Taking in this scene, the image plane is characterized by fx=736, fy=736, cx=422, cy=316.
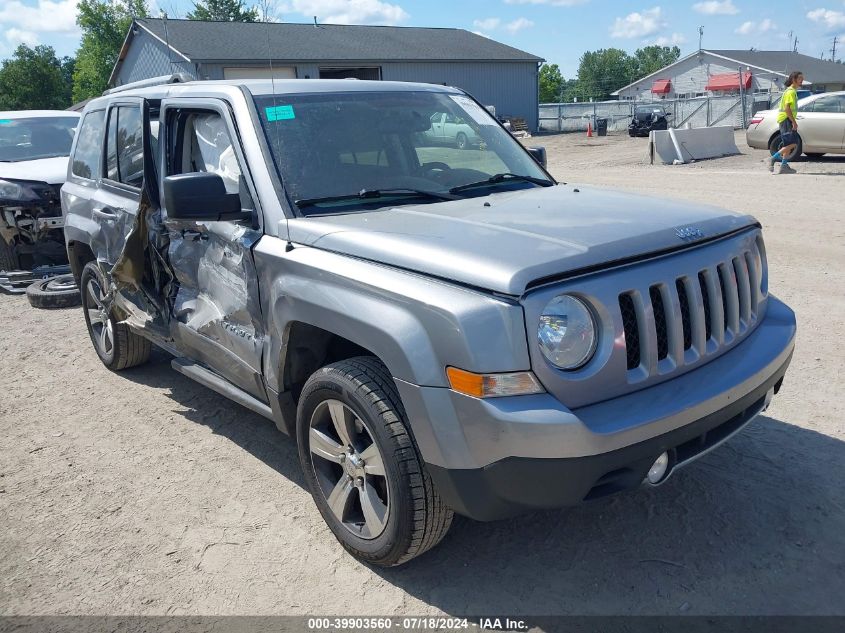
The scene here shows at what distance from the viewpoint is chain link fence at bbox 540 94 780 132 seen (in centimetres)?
3303

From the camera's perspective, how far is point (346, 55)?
36.2 meters

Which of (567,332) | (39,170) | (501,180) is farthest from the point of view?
(39,170)

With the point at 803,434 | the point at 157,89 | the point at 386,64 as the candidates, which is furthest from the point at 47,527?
the point at 386,64

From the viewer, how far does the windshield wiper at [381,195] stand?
11.3 feet

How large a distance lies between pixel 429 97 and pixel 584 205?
4.69 feet

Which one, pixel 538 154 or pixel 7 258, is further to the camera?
pixel 7 258

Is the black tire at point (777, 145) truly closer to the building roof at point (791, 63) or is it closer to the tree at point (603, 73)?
the building roof at point (791, 63)

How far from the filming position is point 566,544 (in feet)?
10.6

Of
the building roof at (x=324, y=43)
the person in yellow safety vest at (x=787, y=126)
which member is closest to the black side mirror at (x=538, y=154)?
the person in yellow safety vest at (x=787, y=126)

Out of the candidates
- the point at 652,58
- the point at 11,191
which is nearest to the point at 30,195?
the point at 11,191

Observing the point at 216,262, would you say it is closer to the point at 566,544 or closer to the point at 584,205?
the point at 584,205

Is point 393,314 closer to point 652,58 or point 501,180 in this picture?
point 501,180

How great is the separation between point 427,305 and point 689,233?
1.17 m

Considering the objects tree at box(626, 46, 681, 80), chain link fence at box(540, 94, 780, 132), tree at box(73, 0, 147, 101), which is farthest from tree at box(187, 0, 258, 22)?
tree at box(626, 46, 681, 80)
